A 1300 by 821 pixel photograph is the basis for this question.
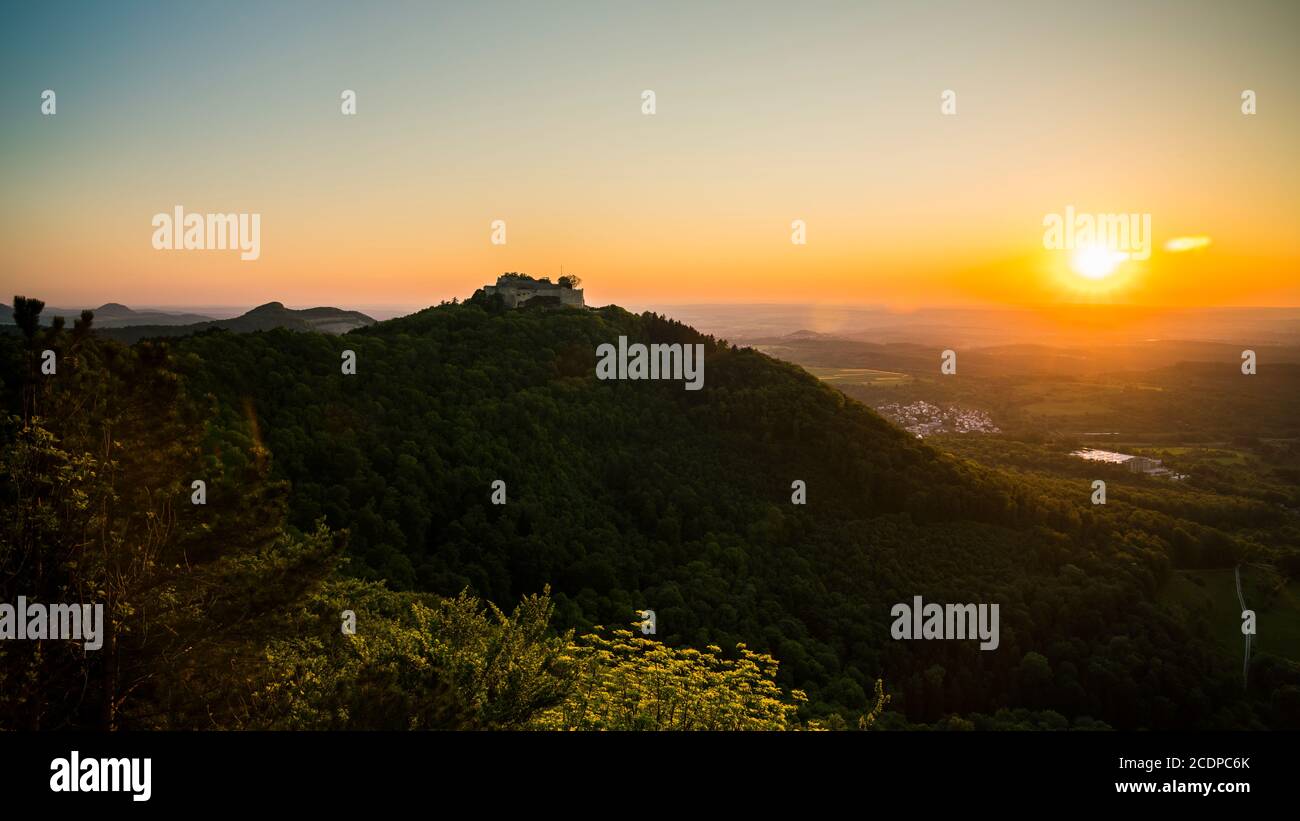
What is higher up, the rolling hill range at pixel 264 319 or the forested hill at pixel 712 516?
the rolling hill range at pixel 264 319

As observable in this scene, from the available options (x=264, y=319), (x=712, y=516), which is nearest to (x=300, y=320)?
(x=264, y=319)

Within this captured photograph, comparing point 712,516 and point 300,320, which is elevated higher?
point 300,320

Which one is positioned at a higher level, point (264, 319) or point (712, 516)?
point (264, 319)

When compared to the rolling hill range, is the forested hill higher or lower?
lower

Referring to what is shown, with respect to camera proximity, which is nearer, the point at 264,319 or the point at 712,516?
the point at 712,516

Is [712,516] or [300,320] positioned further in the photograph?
[300,320]

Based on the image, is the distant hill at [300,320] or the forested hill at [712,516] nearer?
the forested hill at [712,516]

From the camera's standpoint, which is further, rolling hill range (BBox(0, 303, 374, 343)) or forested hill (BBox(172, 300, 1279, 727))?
rolling hill range (BBox(0, 303, 374, 343))

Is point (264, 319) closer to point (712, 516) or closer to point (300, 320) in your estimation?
point (300, 320)
